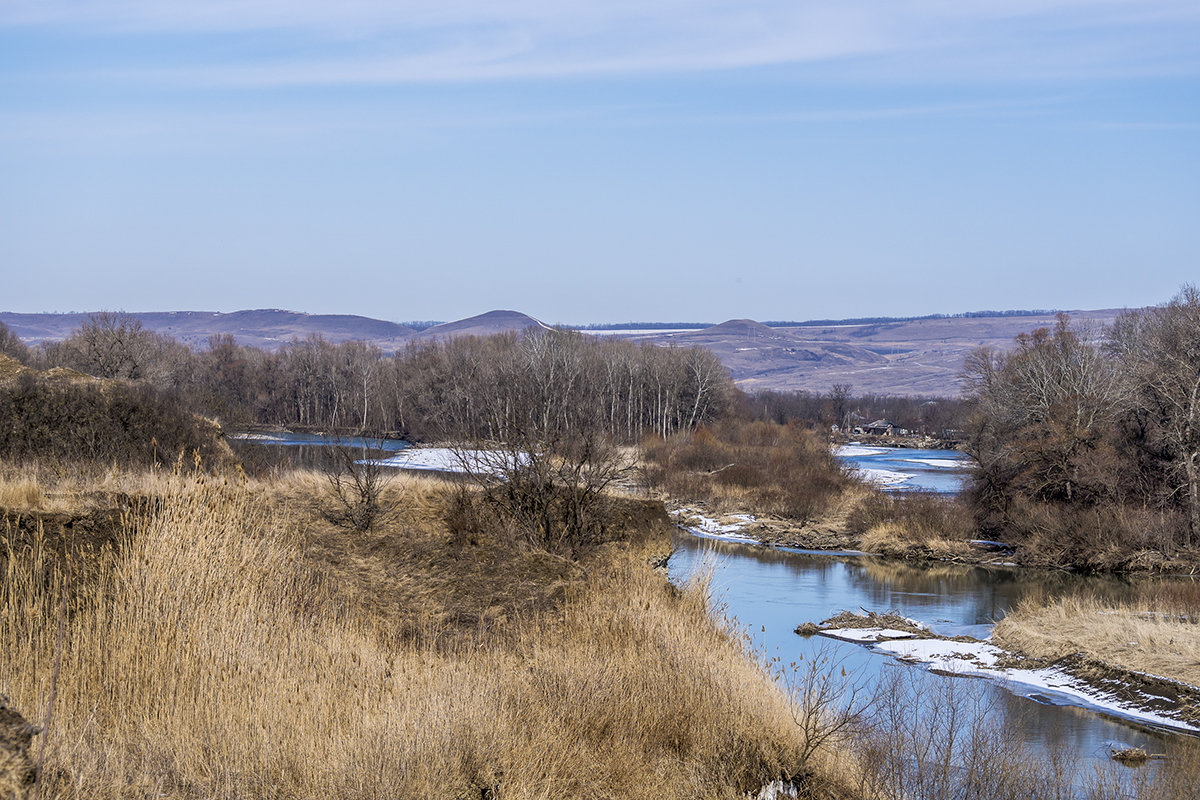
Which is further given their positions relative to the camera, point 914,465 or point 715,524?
point 914,465

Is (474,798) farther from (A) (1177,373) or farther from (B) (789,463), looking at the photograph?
(B) (789,463)

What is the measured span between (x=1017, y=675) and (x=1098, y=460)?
21.7 metres

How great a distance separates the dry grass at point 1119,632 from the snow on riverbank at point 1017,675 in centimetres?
98

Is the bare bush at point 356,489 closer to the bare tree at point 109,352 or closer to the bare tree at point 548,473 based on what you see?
the bare tree at point 548,473

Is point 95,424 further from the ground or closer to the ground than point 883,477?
further from the ground

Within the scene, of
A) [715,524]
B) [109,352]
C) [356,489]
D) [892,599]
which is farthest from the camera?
[109,352]

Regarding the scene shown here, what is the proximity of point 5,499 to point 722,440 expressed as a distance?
70113mm

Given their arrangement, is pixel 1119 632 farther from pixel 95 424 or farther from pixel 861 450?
pixel 861 450

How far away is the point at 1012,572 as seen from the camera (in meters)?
38.5

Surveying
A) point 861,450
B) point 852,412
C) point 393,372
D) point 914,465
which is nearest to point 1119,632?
point 914,465

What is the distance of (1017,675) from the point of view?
23734 mm

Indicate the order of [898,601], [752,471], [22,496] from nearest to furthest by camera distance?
[22,496] < [898,601] < [752,471]

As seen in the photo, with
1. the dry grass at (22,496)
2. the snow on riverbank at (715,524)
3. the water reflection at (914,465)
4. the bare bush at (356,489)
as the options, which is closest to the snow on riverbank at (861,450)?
the water reflection at (914,465)

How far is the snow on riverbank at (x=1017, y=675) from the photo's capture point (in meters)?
21.2
